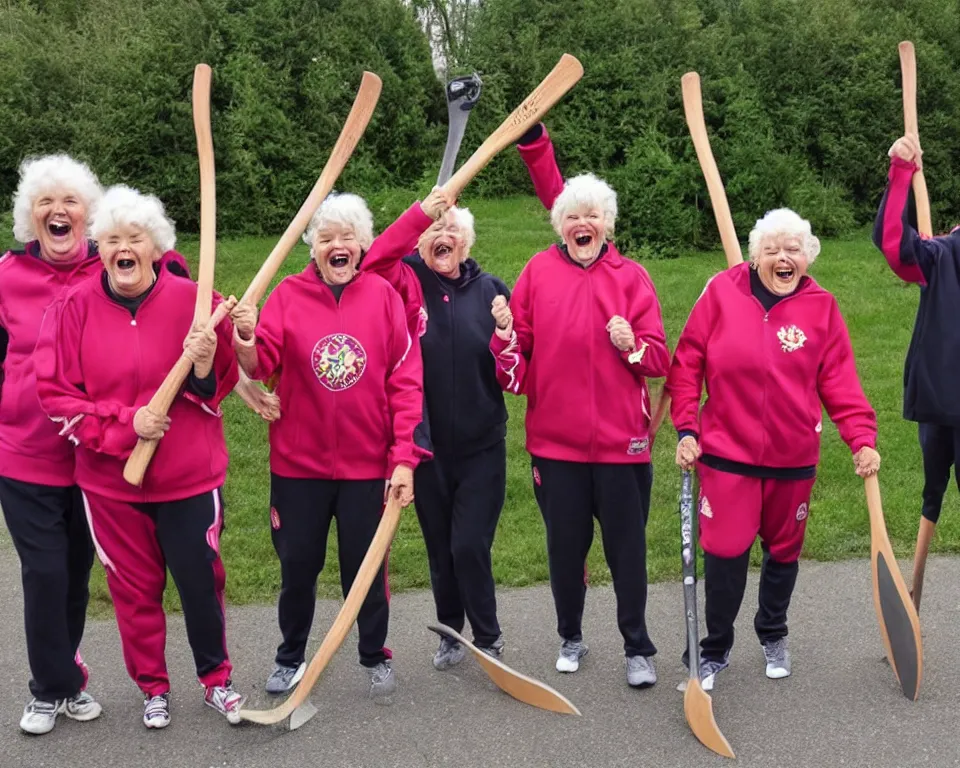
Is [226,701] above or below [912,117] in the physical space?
below

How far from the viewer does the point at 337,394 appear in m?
4.29

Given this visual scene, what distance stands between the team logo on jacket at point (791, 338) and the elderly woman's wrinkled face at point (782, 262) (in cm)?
14

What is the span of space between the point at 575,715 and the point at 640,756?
36cm

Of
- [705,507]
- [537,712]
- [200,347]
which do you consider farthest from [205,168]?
[537,712]

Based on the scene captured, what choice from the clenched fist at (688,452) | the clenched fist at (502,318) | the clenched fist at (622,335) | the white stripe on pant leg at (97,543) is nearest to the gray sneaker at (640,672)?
the clenched fist at (688,452)

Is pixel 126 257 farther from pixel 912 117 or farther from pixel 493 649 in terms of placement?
pixel 912 117

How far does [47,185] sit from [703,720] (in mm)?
3026

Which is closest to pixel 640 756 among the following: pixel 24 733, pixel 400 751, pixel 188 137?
pixel 400 751

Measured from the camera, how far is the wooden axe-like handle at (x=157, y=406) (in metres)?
3.95

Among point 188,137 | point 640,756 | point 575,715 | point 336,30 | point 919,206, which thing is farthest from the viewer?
point 336,30

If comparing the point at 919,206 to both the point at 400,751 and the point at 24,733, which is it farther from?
the point at 24,733

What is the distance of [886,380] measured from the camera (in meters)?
8.95

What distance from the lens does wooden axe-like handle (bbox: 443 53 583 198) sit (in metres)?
4.43

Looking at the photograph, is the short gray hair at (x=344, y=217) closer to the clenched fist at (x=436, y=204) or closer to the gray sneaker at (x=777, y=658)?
the clenched fist at (x=436, y=204)
